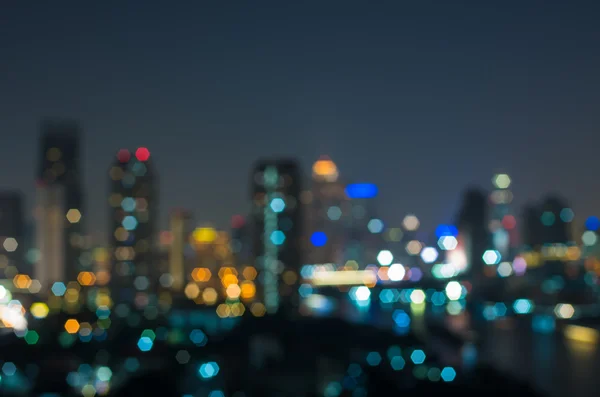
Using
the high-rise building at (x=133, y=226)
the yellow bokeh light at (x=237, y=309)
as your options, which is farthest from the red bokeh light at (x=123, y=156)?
the yellow bokeh light at (x=237, y=309)

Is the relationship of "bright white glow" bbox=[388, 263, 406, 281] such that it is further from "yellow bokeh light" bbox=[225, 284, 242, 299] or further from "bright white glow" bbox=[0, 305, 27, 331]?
"bright white glow" bbox=[0, 305, 27, 331]

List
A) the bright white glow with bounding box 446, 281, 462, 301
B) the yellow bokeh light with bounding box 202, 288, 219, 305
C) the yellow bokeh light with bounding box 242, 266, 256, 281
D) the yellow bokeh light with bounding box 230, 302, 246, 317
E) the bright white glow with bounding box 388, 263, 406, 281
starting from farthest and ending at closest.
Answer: the bright white glow with bounding box 388, 263, 406, 281, the bright white glow with bounding box 446, 281, 462, 301, the yellow bokeh light with bounding box 242, 266, 256, 281, the yellow bokeh light with bounding box 202, 288, 219, 305, the yellow bokeh light with bounding box 230, 302, 246, 317

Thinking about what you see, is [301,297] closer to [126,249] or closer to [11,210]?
[126,249]

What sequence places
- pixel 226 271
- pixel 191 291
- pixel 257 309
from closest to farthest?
pixel 257 309
pixel 191 291
pixel 226 271

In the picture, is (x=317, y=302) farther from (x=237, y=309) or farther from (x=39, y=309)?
(x=39, y=309)

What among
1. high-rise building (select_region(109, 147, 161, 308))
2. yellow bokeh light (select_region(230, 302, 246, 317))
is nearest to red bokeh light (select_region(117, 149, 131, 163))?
high-rise building (select_region(109, 147, 161, 308))

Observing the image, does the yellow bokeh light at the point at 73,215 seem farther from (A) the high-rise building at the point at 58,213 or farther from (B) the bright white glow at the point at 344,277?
(B) the bright white glow at the point at 344,277

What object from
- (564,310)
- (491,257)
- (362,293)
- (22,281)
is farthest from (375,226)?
(564,310)
